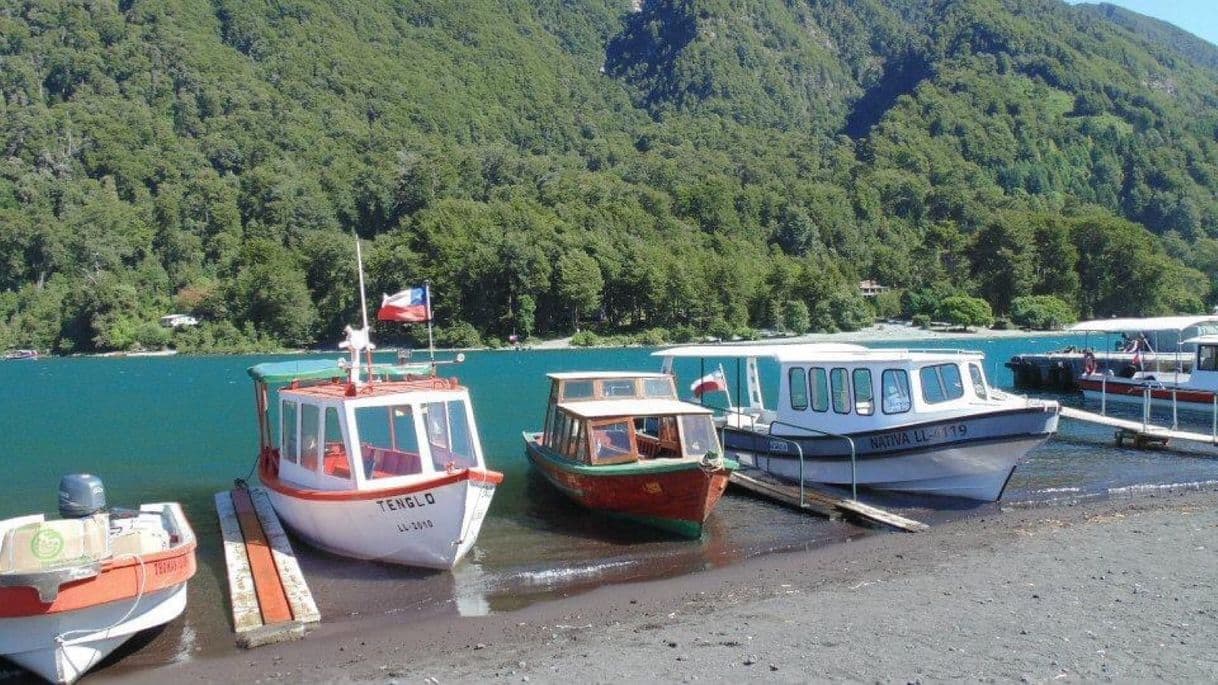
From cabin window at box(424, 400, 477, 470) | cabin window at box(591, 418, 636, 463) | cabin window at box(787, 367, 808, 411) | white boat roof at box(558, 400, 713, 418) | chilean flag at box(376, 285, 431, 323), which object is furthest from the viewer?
cabin window at box(787, 367, 808, 411)

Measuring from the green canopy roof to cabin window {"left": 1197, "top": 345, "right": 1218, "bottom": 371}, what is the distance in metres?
32.5

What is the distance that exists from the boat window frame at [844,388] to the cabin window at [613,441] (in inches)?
266

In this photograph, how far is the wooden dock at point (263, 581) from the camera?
1387 centimetres

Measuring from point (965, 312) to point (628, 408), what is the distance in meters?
130

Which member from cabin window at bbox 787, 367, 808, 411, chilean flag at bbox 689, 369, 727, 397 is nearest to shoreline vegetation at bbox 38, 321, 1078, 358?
chilean flag at bbox 689, 369, 727, 397

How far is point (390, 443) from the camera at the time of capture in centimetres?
2031

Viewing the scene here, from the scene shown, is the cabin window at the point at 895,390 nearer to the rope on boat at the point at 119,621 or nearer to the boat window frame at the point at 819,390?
the boat window frame at the point at 819,390

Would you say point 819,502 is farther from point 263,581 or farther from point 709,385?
point 263,581

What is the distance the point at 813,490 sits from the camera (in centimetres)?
2394

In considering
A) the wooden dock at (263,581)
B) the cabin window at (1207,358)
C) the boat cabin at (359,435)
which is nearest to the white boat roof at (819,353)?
the boat cabin at (359,435)

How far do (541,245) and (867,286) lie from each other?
69415 millimetres

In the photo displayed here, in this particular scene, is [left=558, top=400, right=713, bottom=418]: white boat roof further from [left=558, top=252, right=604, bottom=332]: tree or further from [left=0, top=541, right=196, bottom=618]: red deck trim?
[left=558, top=252, right=604, bottom=332]: tree

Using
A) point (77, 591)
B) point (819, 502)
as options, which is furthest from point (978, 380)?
point (77, 591)

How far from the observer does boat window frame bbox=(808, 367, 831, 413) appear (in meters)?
25.2
